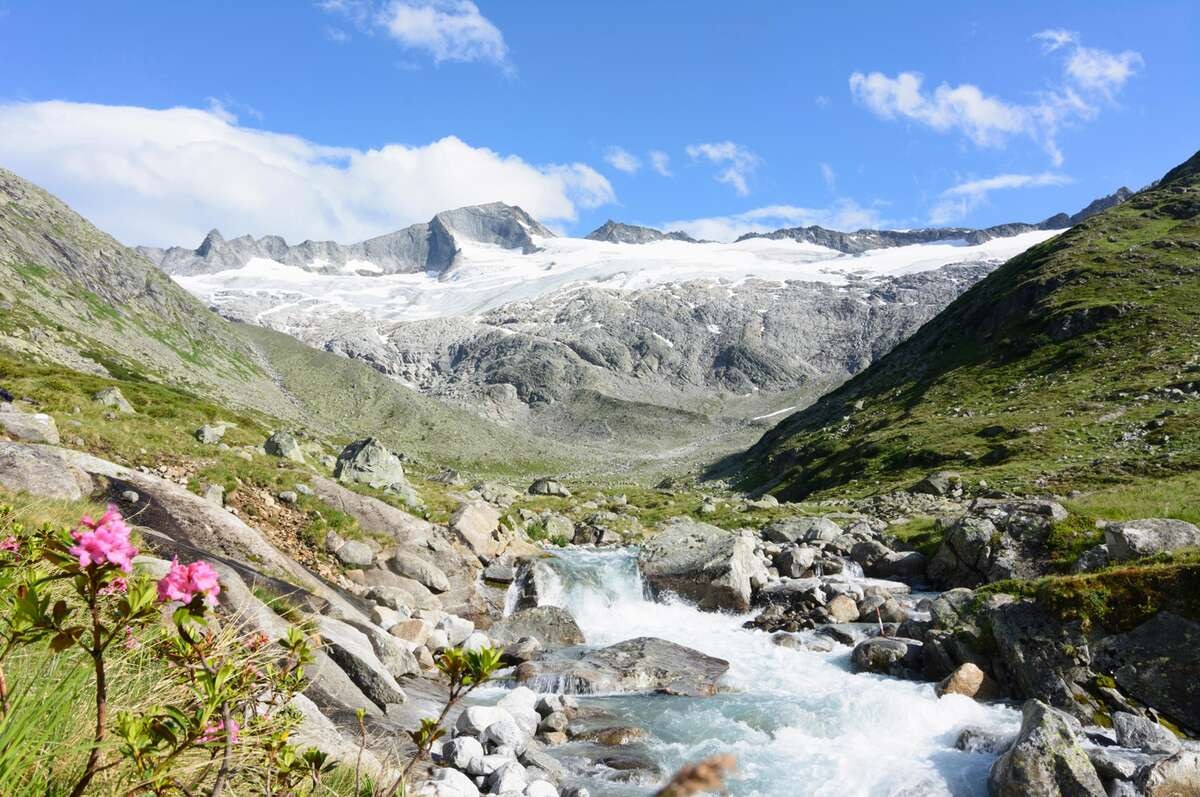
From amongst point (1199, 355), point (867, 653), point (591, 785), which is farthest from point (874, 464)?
point (591, 785)

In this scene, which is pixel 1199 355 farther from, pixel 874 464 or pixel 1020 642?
pixel 1020 642

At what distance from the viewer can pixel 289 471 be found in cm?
2723

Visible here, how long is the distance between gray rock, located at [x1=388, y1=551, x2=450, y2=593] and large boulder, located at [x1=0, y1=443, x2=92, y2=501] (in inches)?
452

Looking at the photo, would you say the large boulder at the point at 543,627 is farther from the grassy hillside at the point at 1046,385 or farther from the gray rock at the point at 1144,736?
the grassy hillside at the point at 1046,385

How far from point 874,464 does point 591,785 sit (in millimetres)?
68075

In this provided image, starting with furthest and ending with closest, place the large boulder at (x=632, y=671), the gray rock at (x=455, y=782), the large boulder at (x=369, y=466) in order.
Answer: the large boulder at (x=369, y=466)
the large boulder at (x=632, y=671)
the gray rock at (x=455, y=782)

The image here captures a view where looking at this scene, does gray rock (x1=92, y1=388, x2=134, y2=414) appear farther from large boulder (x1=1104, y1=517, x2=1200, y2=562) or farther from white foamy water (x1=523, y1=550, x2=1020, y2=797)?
large boulder (x1=1104, y1=517, x2=1200, y2=562)

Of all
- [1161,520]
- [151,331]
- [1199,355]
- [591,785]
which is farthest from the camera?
[151,331]

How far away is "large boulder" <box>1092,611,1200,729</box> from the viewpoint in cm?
1353

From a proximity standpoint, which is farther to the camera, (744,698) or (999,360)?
(999,360)

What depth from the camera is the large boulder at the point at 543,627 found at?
2483cm

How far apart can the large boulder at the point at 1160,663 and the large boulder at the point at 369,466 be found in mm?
30473

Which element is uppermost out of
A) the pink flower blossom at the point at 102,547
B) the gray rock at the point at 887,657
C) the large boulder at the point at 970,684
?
the pink flower blossom at the point at 102,547

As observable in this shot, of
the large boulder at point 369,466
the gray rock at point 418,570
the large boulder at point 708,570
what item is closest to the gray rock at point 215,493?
the gray rock at point 418,570
